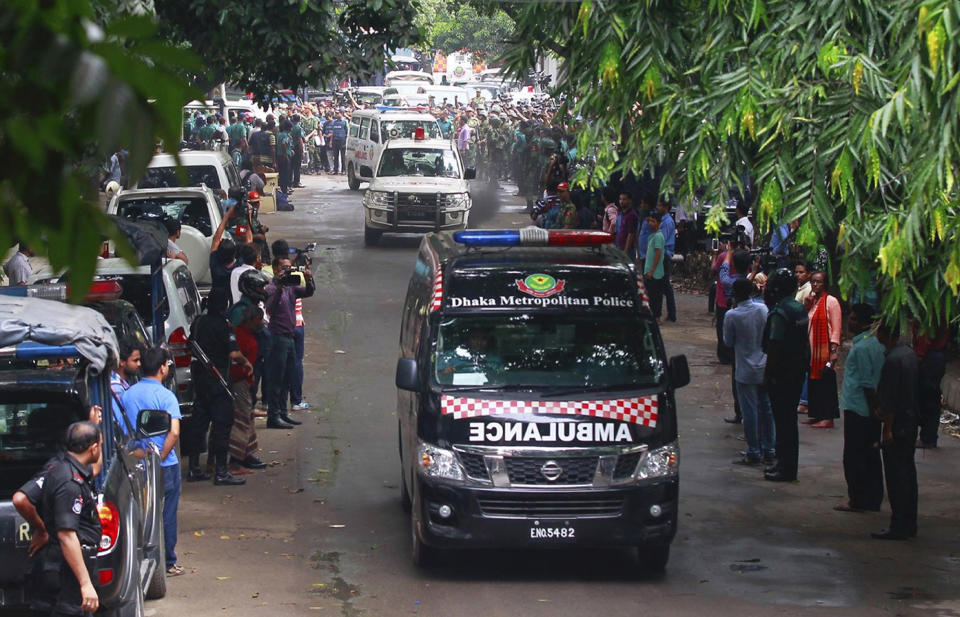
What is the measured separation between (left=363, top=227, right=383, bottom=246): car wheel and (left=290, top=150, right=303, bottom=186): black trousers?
34.8 feet

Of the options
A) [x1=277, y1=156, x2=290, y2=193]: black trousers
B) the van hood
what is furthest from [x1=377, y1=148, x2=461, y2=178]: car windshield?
[x1=277, y1=156, x2=290, y2=193]: black trousers

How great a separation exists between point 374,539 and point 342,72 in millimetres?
8146

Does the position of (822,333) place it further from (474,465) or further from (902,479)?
(474,465)

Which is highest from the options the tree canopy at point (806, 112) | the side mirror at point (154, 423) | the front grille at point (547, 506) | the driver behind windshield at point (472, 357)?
the tree canopy at point (806, 112)

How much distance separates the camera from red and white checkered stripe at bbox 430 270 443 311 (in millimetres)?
9133

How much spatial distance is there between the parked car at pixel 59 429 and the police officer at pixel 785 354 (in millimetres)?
5718

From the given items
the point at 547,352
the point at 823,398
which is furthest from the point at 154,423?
the point at 823,398

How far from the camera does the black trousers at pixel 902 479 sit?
31.8ft

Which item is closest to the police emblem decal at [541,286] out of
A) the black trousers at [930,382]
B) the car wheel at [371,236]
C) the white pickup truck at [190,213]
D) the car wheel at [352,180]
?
the black trousers at [930,382]

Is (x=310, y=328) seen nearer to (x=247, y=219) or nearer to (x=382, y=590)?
(x=247, y=219)

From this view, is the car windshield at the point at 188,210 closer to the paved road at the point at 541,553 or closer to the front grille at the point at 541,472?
the paved road at the point at 541,553

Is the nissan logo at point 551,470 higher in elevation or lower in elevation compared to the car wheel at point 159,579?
higher

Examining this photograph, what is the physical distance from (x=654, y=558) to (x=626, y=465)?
2.58ft

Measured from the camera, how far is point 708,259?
74.2 feet
